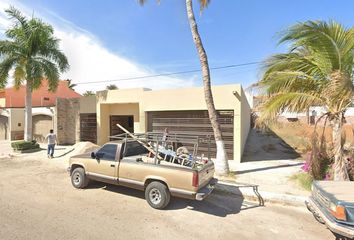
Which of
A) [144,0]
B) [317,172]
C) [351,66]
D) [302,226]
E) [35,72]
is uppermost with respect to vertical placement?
[144,0]

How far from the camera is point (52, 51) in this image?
1532 centimetres

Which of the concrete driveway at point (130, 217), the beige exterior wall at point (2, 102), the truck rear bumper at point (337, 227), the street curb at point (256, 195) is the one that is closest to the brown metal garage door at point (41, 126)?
the beige exterior wall at point (2, 102)

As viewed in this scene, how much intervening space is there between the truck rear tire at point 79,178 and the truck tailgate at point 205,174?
150 inches

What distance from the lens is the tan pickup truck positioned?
5.51 meters

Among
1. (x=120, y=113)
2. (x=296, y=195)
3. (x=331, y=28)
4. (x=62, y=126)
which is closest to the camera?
(x=331, y=28)

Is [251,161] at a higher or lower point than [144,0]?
lower

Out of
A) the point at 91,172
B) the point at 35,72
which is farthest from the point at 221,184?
the point at 35,72

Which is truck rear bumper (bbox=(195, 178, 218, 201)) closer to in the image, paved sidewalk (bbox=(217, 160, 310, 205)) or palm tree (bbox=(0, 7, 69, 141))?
paved sidewalk (bbox=(217, 160, 310, 205))

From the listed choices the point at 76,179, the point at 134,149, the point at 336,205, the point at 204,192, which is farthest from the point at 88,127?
the point at 336,205

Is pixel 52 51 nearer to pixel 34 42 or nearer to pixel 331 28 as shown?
pixel 34 42

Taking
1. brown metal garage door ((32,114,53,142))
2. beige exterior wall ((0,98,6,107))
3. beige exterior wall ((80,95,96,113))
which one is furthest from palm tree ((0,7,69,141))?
beige exterior wall ((0,98,6,107))

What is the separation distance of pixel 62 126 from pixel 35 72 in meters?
5.19

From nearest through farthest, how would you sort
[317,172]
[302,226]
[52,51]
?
[302,226]
[317,172]
[52,51]

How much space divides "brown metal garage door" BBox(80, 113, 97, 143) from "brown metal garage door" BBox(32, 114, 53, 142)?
3.64 meters
